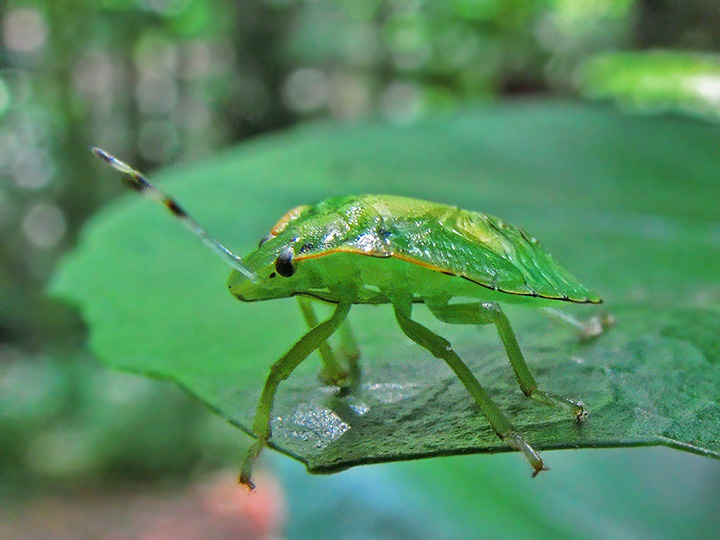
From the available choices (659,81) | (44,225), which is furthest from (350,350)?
(44,225)

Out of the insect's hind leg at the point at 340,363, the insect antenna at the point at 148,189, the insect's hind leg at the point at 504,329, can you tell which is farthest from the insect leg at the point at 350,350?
the insect antenna at the point at 148,189

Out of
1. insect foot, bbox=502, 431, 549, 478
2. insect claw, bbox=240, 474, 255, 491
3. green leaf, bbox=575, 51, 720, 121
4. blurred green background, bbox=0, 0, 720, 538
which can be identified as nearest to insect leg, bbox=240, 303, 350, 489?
insect claw, bbox=240, 474, 255, 491

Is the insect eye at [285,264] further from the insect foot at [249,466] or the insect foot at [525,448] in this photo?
the insect foot at [525,448]

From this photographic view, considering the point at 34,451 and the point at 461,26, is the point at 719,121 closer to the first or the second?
the point at 461,26

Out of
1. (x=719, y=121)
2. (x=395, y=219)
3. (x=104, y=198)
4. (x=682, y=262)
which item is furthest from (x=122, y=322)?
(x=104, y=198)

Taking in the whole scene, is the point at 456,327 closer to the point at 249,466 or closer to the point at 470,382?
the point at 470,382

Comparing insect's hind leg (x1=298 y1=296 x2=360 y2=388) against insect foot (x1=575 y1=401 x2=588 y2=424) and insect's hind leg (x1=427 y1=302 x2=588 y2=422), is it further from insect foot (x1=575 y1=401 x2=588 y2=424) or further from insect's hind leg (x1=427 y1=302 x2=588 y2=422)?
insect foot (x1=575 y1=401 x2=588 y2=424)

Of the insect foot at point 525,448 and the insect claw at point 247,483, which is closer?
the insect foot at point 525,448
